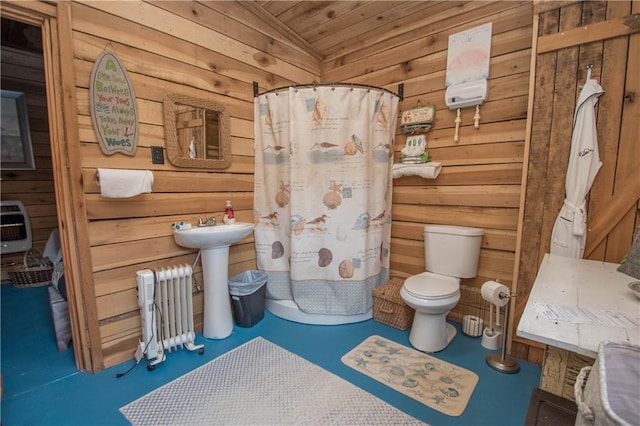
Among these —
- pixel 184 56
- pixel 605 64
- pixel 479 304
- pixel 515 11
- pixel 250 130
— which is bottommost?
pixel 479 304

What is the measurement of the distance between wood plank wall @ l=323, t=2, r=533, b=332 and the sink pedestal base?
1.48 m

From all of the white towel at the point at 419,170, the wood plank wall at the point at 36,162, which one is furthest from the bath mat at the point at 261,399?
the wood plank wall at the point at 36,162

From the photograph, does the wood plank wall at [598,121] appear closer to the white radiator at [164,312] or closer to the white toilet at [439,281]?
the white toilet at [439,281]

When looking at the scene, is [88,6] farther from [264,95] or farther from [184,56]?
[264,95]

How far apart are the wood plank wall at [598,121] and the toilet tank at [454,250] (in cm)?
34

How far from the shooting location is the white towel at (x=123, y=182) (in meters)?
1.71

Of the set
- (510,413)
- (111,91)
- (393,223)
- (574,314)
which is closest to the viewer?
(574,314)

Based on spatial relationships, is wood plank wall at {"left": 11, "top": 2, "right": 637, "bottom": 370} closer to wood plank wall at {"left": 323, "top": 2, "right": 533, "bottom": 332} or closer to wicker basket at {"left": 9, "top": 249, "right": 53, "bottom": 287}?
wood plank wall at {"left": 323, "top": 2, "right": 533, "bottom": 332}

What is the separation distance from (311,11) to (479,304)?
2716 millimetres

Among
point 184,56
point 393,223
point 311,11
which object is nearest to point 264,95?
point 184,56

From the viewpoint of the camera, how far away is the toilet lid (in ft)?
6.36

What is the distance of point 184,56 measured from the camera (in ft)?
6.98

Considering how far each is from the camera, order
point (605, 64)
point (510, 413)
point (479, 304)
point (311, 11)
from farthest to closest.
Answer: point (311, 11), point (479, 304), point (605, 64), point (510, 413)

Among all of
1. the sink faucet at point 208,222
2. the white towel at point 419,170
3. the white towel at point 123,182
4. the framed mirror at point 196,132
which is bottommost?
the sink faucet at point 208,222
